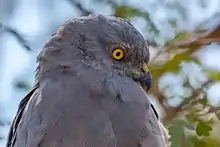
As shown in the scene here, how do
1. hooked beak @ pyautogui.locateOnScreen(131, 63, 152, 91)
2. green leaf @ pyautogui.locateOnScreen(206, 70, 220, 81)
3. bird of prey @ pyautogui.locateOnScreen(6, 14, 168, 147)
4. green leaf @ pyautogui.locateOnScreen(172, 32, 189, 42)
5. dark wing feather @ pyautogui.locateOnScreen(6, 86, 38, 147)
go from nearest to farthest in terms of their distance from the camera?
1. bird of prey @ pyautogui.locateOnScreen(6, 14, 168, 147)
2. dark wing feather @ pyautogui.locateOnScreen(6, 86, 38, 147)
3. hooked beak @ pyautogui.locateOnScreen(131, 63, 152, 91)
4. green leaf @ pyautogui.locateOnScreen(206, 70, 220, 81)
5. green leaf @ pyautogui.locateOnScreen(172, 32, 189, 42)

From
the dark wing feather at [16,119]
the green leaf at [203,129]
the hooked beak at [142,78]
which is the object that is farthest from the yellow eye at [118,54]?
the green leaf at [203,129]

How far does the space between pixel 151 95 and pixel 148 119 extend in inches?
47.4

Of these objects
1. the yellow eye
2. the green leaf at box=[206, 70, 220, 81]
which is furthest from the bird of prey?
the green leaf at box=[206, 70, 220, 81]

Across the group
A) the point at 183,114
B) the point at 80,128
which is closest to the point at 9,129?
the point at 80,128

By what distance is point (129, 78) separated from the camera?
535cm

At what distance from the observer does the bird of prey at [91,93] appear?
500 cm

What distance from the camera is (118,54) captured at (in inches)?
213

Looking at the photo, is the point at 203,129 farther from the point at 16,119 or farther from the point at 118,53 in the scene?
the point at 16,119

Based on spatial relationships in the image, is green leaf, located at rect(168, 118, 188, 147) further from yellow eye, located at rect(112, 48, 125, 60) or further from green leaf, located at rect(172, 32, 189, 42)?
green leaf, located at rect(172, 32, 189, 42)

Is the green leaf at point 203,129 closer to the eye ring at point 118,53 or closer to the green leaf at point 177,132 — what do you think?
the green leaf at point 177,132

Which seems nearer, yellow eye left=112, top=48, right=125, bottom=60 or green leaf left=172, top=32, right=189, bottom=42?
yellow eye left=112, top=48, right=125, bottom=60

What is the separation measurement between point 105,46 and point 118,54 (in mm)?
79

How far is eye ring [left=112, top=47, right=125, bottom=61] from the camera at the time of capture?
17.7 feet

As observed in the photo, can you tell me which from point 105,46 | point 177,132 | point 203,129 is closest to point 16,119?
point 105,46
